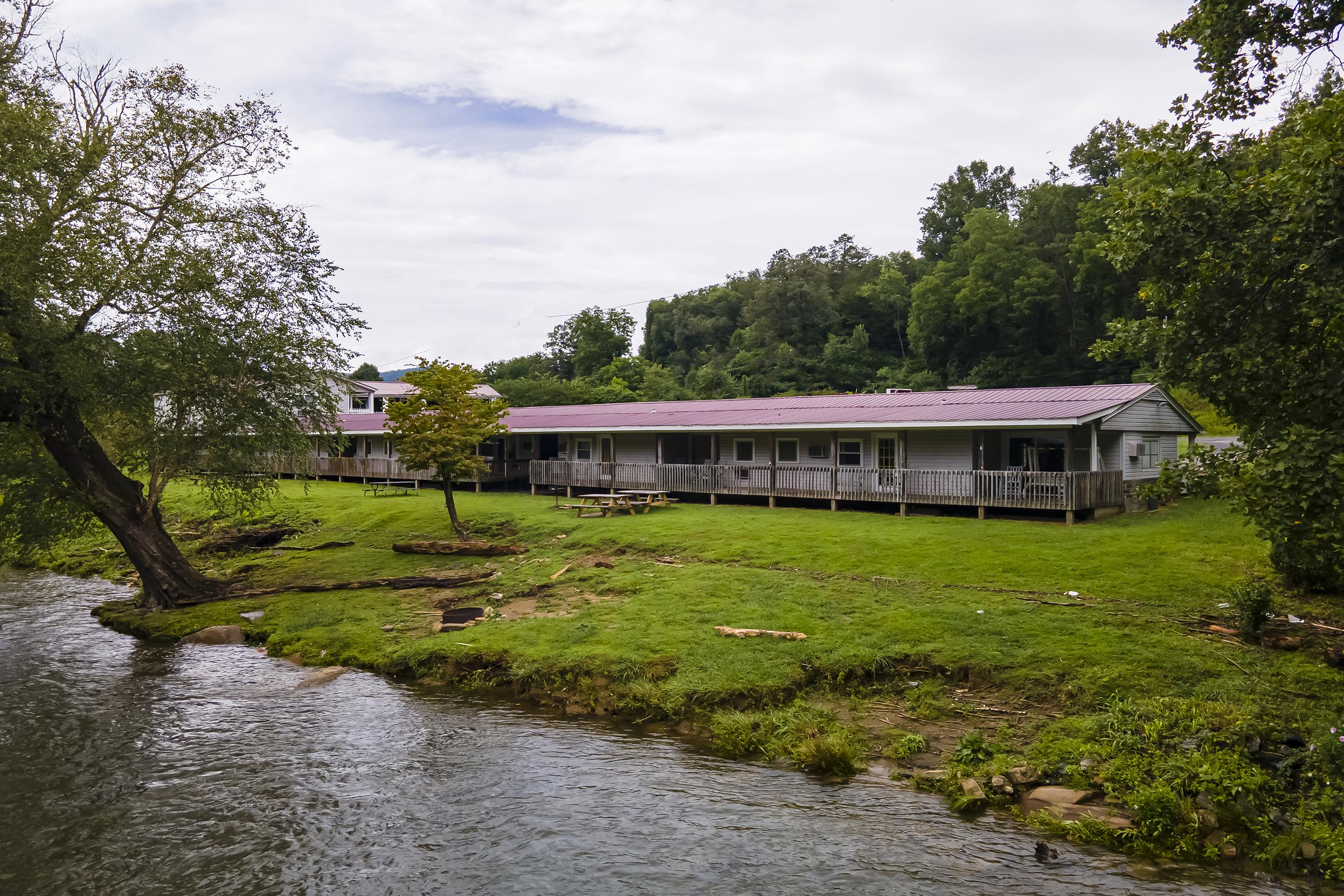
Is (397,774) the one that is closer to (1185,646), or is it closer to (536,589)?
(536,589)

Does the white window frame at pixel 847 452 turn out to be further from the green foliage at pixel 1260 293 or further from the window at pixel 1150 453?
the green foliage at pixel 1260 293

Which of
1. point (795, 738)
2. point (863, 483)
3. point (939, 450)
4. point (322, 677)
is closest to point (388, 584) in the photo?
point (322, 677)

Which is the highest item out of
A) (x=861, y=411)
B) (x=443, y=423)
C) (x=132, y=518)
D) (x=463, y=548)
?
(x=861, y=411)

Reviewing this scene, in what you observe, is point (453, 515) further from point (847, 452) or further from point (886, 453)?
point (886, 453)

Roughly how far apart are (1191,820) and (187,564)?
19575 mm

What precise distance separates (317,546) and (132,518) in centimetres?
614

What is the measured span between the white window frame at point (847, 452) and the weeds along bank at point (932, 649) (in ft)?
14.4

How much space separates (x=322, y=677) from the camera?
13.5 metres

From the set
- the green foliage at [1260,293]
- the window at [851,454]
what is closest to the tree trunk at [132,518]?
the window at [851,454]

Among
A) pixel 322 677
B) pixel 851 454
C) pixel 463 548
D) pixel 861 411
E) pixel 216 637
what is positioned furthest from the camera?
pixel 861 411

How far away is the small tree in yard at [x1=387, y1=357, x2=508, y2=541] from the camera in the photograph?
22.6m

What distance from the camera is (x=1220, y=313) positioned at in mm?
9734

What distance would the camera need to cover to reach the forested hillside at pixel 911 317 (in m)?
55.5

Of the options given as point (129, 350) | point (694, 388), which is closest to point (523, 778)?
point (129, 350)
